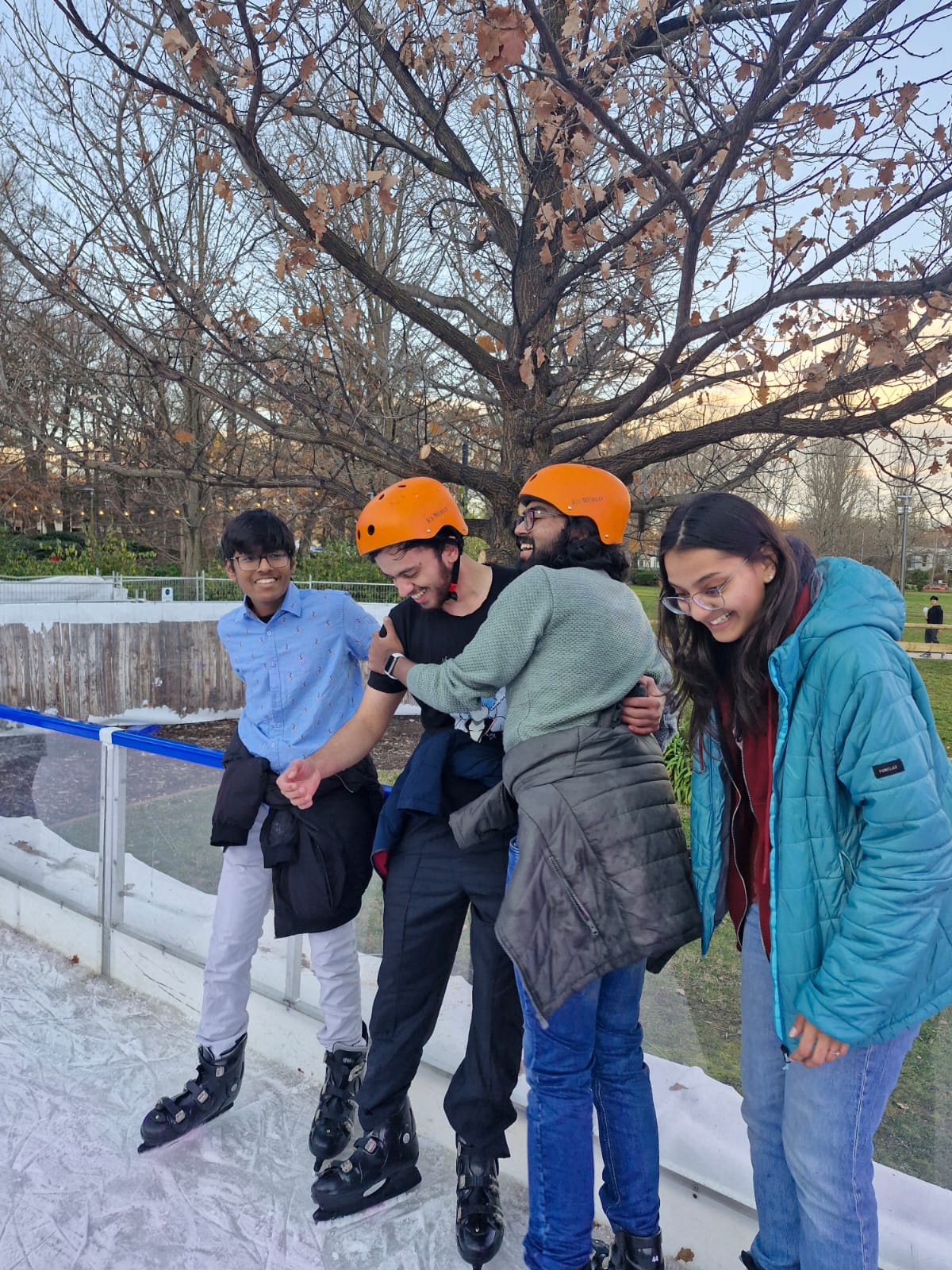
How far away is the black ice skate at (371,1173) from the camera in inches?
87.0

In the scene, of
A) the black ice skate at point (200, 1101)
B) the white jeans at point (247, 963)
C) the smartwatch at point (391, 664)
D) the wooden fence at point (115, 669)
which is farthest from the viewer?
the wooden fence at point (115, 669)

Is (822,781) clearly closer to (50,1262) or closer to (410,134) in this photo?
(50,1262)

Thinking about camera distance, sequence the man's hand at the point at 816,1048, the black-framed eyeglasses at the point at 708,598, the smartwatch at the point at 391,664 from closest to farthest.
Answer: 1. the man's hand at the point at 816,1048
2. the black-framed eyeglasses at the point at 708,598
3. the smartwatch at the point at 391,664

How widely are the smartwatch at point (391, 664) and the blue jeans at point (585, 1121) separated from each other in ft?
2.61

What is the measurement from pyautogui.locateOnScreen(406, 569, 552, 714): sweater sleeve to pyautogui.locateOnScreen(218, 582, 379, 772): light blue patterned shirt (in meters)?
0.84

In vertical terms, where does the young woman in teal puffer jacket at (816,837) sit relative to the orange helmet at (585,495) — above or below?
below

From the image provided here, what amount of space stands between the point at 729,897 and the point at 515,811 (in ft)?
1.61

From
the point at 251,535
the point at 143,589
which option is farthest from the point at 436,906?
the point at 143,589

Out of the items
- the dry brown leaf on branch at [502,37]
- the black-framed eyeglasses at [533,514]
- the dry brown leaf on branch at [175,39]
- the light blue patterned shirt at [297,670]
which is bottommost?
the light blue patterned shirt at [297,670]

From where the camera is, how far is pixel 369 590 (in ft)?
57.1

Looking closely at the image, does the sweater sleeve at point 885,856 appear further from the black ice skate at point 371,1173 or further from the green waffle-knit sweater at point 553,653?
the black ice skate at point 371,1173

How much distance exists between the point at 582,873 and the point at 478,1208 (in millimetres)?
981

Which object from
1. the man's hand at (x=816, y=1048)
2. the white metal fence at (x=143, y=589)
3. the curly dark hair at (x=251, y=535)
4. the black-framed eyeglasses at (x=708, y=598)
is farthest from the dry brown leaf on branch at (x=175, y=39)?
the white metal fence at (x=143, y=589)

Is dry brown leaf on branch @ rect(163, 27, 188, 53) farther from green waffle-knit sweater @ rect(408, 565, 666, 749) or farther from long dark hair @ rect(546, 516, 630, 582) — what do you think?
green waffle-knit sweater @ rect(408, 565, 666, 749)
